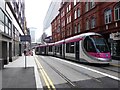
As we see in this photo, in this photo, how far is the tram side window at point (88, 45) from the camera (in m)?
18.2

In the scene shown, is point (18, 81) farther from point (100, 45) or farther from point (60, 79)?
point (100, 45)

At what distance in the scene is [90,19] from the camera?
34.2 m

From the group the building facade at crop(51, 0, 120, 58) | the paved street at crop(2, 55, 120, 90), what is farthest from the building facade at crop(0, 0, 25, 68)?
the building facade at crop(51, 0, 120, 58)

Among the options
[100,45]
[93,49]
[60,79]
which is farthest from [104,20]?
[60,79]

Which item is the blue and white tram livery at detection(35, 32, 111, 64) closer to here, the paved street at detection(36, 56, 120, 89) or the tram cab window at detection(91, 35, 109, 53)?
the tram cab window at detection(91, 35, 109, 53)

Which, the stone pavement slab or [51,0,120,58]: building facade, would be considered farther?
[51,0,120,58]: building facade

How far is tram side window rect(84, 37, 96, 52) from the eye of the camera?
18.2 metres

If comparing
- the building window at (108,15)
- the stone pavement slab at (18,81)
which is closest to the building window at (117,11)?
the building window at (108,15)

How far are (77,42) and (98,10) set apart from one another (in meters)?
11.0

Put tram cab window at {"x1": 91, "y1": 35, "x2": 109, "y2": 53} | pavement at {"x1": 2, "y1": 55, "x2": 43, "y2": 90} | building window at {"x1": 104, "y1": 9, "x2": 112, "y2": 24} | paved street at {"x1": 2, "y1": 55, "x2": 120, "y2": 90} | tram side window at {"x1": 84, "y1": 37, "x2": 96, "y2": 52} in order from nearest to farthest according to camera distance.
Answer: pavement at {"x1": 2, "y1": 55, "x2": 43, "y2": 90}, paved street at {"x1": 2, "y1": 55, "x2": 120, "y2": 90}, tram cab window at {"x1": 91, "y1": 35, "x2": 109, "y2": 53}, tram side window at {"x1": 84, "y1": 37, "x2": 96, "y2": 52}, building window at {"x1": 104, "y1": 9, "x2": 112, "y2": 24}

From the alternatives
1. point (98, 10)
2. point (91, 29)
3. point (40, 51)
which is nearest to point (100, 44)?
point (98, 10)

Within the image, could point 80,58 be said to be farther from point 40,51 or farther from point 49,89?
point 40,51

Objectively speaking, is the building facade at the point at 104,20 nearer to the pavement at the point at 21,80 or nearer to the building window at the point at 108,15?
the building window at the point at 108,15

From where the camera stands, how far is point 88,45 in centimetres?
1866
